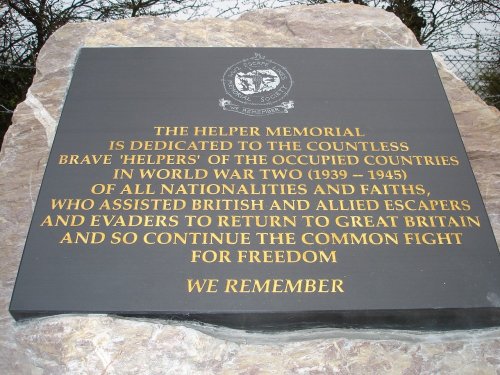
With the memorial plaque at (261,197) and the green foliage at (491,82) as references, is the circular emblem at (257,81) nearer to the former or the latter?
the memorial plaque at (261,197)

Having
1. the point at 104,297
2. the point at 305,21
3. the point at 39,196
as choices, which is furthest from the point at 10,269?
the point at 305,21

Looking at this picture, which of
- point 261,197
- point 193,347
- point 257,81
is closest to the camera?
point 193,347

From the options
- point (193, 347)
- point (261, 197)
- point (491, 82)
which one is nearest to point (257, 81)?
point (261, 197)

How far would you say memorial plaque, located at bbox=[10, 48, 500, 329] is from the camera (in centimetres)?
287

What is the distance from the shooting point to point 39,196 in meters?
3.23

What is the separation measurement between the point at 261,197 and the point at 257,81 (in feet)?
3.25

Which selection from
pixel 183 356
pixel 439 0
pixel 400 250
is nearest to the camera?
pixel 183 356

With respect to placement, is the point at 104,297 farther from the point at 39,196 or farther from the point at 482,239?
the point at 482,239

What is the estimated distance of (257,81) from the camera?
3.88 metres

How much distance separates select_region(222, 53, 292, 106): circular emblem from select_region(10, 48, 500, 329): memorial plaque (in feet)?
0.03

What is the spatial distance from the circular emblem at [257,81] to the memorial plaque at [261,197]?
0.03 ft

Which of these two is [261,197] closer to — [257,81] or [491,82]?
[257,81]

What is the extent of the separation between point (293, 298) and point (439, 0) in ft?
21.5

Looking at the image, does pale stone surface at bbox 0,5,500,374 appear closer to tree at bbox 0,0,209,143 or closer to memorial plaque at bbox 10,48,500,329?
memorial plaque at bbox 10,48,500,329
